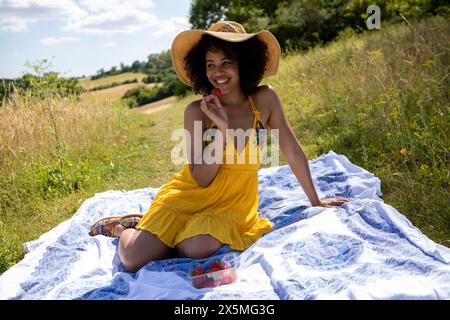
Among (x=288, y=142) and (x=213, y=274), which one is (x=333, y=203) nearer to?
(x=288, y=142)

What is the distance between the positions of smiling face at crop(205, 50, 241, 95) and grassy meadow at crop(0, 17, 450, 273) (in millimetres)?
1616

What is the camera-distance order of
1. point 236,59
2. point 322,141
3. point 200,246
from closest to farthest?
point 200,246 < point 236,59 < point 322,141

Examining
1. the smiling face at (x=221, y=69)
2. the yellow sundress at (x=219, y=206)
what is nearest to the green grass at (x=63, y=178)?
the yellow sundress at (x=219, y=206)

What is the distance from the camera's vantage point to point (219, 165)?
303cm

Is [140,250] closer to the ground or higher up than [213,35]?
closer to the ground

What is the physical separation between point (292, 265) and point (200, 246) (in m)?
0.60

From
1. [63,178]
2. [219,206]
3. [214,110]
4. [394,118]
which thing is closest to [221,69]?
A: [214,110]

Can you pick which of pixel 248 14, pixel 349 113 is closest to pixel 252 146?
pixel 349 113

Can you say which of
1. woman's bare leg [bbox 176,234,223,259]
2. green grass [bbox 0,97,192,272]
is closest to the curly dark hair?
woman's bare leg [bbox 176,234,223,259]

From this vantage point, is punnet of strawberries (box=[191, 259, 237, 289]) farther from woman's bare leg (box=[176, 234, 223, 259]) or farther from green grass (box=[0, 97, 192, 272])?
green grass (box=[0, 97, 192, 272])

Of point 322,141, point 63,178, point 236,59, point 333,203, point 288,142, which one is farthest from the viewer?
point 322,141

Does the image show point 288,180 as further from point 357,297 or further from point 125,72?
point 125,72

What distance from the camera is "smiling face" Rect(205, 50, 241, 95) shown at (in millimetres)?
3010

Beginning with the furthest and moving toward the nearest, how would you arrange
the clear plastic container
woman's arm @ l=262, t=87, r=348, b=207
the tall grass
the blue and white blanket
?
the tall grass
woman's arm @ l=262, t=87, r=348, b=207
the clear plastic container
the blue and white blanket
